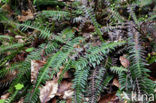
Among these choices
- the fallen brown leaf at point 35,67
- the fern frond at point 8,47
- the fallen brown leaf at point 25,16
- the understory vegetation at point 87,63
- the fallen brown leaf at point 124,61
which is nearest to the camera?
the understory vegetation at point 87,63

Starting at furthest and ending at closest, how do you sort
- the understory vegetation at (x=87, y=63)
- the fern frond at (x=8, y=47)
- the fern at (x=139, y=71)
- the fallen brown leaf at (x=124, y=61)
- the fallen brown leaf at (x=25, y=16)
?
the fallen brown leaf at (x=25, y=16) < the fern frond at (x=8, y=47) < the fallen brown leaf at (x=124, y=61) < the understory vegetation at (x=87, y=63) < the fern at (x=139, y=71)

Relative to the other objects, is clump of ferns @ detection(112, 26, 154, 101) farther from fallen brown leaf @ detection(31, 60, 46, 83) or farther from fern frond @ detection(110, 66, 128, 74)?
fallen brown leaf @ detection(31, 60, 46, 83)

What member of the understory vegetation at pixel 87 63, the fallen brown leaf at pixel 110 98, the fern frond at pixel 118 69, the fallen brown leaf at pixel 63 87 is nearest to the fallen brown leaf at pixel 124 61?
the understory vegetation at pixel 87 63

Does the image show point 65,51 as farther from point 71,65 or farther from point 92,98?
point 92,98

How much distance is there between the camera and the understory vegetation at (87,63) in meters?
1.57

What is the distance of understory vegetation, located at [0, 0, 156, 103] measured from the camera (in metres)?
1.57

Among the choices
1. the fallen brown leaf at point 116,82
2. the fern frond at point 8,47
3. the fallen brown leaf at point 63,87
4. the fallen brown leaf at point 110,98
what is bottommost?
the fallen brown leaf at point 110,98

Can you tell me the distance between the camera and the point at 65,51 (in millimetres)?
1949

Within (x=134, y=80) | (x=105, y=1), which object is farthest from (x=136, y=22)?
(x=134, y=80)

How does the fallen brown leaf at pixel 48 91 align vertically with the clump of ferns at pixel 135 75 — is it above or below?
below

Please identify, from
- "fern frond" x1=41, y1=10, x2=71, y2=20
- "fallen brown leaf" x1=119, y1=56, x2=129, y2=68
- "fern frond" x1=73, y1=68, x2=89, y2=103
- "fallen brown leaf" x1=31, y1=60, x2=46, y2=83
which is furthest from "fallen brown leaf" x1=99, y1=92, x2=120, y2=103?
"fern frond" x1=41, y1=10, x2=71, y2=20

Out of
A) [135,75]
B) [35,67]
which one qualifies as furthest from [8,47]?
[135,75]

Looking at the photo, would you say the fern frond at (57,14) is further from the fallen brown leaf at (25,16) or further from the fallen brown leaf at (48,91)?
the fallen brown leaf at (48,91)

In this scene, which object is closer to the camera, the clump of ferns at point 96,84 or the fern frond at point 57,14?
the clump of ferns at point 96,84
